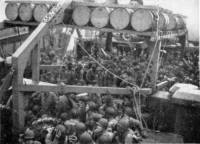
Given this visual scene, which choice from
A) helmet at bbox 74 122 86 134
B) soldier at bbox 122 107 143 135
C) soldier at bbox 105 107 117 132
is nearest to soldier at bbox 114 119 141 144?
soldier at bbox 122 107 143 135

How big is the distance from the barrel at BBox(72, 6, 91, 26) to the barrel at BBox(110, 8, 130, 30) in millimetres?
721

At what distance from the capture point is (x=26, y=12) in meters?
6.62

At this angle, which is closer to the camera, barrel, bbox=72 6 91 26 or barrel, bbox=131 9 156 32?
barrel, bbox=131 9 156 32

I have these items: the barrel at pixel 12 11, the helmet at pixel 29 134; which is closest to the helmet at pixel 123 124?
the helmet at pixel 29 134

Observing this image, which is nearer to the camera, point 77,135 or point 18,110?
point 77,135

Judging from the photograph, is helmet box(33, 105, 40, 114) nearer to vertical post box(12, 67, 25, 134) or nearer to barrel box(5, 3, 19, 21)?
vertical post box(12, 67, 25, 134)

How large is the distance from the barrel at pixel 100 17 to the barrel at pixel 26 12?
1.97m

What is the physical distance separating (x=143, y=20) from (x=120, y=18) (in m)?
0.61

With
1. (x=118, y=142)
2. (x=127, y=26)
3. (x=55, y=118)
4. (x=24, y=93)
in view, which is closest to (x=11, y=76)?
(x=24, y=93)

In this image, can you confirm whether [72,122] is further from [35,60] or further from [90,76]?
[90,76]

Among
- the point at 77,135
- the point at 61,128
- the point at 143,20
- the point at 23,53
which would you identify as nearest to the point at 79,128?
the point at 77,135

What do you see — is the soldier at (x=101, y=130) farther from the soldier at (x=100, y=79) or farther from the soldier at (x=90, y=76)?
the soldier at (x=90, y=76)

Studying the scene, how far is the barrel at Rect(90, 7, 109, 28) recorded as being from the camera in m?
5.80

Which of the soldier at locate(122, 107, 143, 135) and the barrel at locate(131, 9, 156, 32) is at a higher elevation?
the barrel at locate(131, 9, 156, 32)
